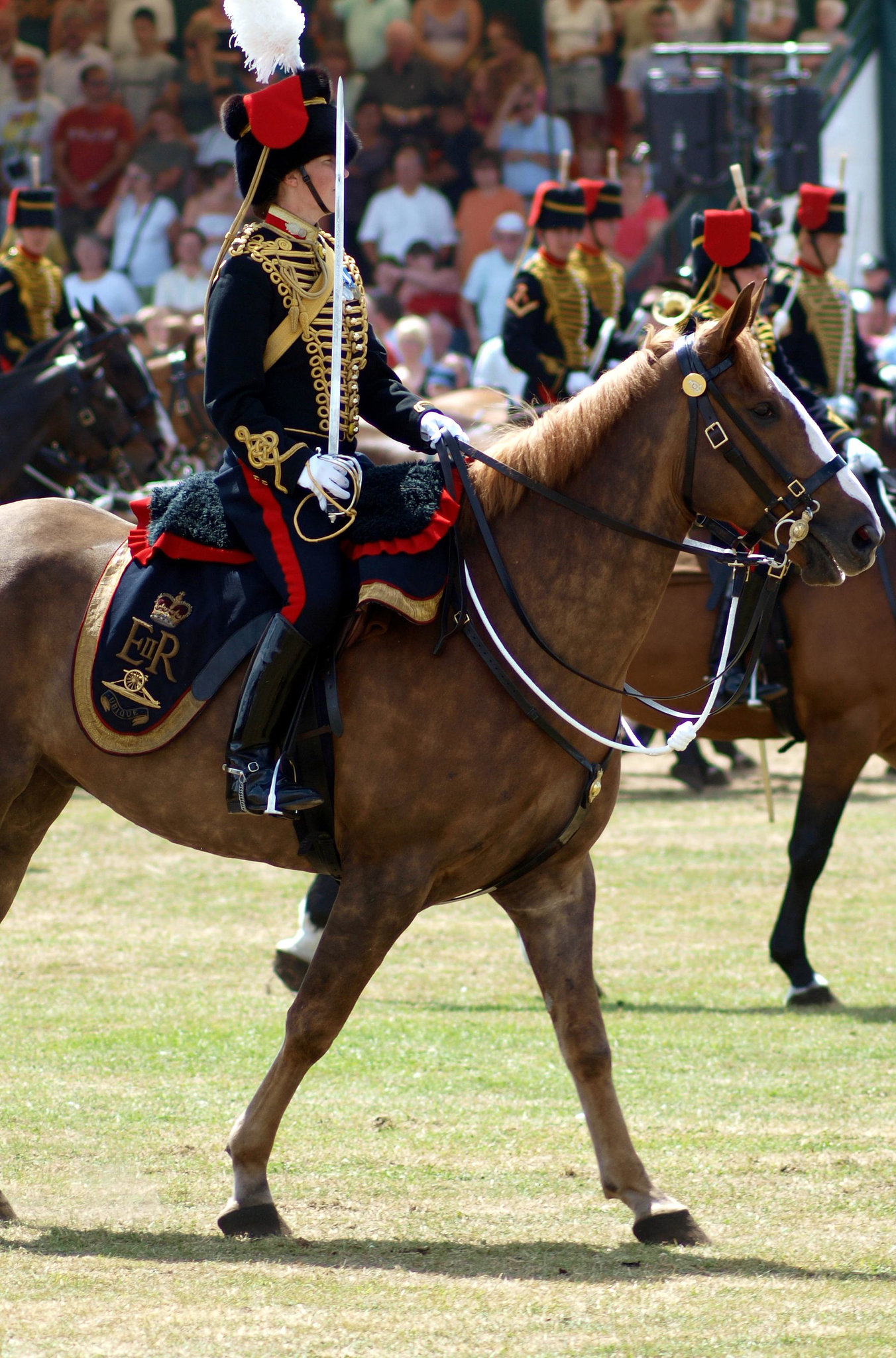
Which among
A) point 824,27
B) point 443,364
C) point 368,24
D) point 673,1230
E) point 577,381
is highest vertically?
point 368,24

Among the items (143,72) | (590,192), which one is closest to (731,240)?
(590,192)

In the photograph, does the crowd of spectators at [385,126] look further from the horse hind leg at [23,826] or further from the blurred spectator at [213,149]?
the horse hind leg at [23,826]

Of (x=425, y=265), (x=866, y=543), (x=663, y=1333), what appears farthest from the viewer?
(x=425, y=265)

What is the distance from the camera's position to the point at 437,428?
501 centimetres

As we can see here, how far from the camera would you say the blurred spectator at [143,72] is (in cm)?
2042

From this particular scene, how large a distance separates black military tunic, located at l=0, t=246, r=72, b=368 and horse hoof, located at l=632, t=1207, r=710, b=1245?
9168 mm

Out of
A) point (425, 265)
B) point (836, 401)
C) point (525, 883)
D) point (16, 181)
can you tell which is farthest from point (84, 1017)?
point (425, 265)

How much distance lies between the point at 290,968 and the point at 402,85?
48.1ft

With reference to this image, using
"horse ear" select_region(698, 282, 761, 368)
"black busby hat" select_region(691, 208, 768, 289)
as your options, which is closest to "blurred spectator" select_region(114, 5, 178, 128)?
"black busby hat" select_region(691, 208, 768, 289)

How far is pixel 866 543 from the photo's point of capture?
4.62m

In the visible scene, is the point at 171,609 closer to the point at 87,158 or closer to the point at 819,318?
the point at 819,318

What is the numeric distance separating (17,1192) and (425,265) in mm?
14813

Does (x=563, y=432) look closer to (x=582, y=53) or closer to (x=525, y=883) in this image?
(x=525, y=883)

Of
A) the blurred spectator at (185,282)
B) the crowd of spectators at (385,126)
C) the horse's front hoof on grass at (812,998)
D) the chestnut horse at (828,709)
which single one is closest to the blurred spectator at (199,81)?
the crowd of spectators at (385,126)
